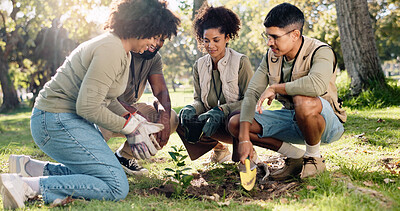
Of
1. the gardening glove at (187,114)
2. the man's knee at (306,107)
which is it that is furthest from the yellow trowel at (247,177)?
the gardening glove at (187,114)

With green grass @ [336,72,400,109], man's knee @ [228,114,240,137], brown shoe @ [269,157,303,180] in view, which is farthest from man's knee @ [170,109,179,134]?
green grass @ [336,72,400,109]

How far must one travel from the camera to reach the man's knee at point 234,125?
3.52m

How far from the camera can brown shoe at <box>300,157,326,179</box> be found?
3.19m

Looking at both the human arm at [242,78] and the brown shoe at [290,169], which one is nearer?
the brown shoe at [290,169]

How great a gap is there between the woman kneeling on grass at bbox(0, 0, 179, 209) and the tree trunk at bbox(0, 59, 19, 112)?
64.9ft

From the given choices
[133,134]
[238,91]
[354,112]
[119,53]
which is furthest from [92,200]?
[354,112]

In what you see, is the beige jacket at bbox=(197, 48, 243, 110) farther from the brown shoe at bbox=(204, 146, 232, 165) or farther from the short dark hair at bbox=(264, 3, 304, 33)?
the short dark hair at bbox=(264, 3, 304, 33)

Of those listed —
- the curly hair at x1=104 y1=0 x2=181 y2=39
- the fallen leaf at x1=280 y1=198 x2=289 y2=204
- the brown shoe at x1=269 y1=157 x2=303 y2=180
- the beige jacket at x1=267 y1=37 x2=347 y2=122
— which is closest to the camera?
the fallen leaf at x1=280 y1=198 x2=289 y2=204

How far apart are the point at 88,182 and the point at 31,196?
17.0 inches

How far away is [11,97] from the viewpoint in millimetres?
22078

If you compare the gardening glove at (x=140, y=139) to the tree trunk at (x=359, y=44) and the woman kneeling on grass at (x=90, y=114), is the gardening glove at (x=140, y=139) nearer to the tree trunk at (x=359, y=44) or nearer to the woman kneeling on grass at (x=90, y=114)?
the woman kneeling on grass at (x=90, y=114)

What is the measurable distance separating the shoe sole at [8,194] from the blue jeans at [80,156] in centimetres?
25

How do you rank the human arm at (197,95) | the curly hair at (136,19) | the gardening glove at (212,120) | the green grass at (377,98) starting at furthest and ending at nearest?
the green grass at (377,98), the human arm at (197,95), the gardening glove at (212,120), the curly hair at (136,19)

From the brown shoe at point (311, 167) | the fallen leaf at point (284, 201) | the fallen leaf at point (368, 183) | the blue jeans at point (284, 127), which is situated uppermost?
the blue jeans at point (284, 127)
